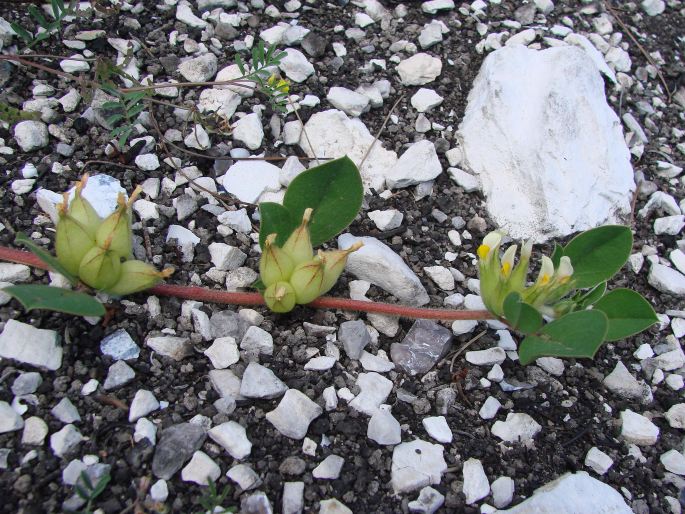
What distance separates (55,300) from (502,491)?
3.33 ft

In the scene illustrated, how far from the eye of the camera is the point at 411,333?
→ 1.81 meters

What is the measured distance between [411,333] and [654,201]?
980mm

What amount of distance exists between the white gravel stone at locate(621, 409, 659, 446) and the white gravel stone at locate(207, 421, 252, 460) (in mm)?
911

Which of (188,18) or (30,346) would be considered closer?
(30,346)

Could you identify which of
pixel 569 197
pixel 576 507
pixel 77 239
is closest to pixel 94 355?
pixel 77 239

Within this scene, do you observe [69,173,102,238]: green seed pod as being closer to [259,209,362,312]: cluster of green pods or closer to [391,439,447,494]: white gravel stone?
[259,209,362,312]: cluster of green pods

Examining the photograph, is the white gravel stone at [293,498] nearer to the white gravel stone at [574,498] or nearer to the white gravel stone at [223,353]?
the white gravel stone at [223,353]

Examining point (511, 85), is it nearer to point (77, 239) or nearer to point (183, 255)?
point (183, 255)

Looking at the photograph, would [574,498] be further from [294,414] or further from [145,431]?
[145,431]

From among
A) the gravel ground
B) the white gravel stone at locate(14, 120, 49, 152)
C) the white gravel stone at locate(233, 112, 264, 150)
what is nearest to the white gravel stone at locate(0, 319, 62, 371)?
the gravel ground

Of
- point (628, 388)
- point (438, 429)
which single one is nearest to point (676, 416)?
point (628, 388)

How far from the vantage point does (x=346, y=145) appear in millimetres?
2137

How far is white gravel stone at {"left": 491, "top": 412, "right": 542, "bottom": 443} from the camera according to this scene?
1677mm

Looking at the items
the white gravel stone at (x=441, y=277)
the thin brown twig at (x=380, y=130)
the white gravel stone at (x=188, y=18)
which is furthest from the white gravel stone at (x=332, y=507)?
the white gravel stone at (x=188, y=18)
